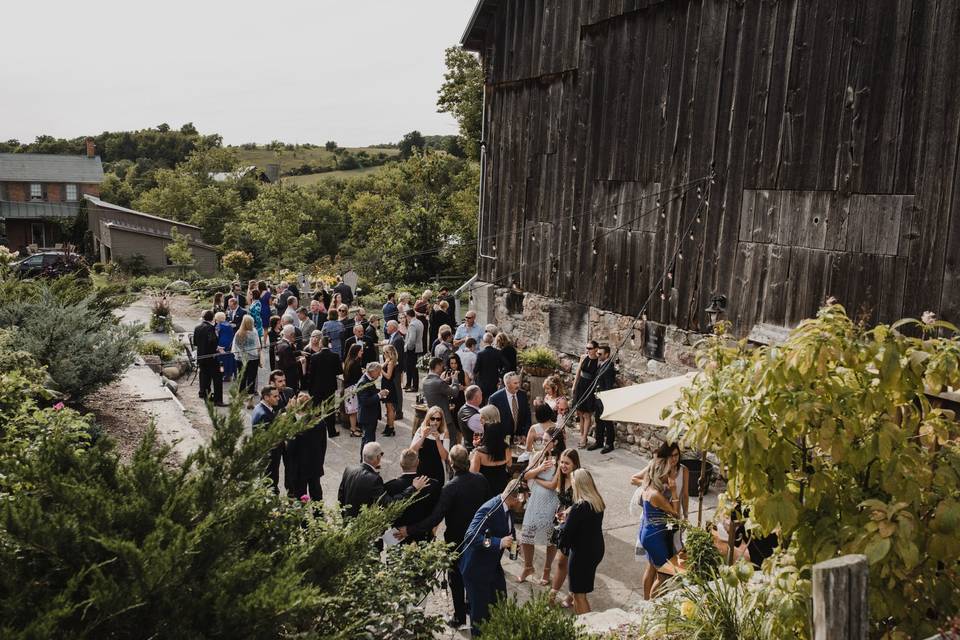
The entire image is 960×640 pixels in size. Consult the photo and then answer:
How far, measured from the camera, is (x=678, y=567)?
23.8 feet

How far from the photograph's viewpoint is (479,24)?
15914mm

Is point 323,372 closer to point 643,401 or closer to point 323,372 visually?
point 323,372

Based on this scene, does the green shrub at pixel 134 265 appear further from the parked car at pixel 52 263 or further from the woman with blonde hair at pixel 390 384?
the woman with blonde hair at pixel 390 384

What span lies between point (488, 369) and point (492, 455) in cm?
399

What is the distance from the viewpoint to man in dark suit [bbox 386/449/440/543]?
289 inches

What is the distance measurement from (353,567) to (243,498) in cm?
106

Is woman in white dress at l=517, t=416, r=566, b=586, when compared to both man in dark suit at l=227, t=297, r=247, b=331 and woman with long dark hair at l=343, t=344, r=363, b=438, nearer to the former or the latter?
woman with long dark hair at l=343, t=344, r=363, b=438

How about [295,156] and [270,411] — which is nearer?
[270,411]

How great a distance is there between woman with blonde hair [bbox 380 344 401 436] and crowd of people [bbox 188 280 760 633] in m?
0.03

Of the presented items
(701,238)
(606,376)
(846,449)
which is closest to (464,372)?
(606,376)

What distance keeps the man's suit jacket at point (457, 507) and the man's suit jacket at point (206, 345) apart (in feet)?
25.5

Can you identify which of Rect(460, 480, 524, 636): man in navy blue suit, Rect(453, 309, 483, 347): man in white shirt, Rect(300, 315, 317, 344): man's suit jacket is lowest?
Rect(460, 480, 524, 636): man in navy blue suit

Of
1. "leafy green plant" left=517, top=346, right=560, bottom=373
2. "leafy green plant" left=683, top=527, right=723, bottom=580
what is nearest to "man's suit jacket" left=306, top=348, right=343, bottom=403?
"leafy green plant" left=517, top=346, right=560, bottom=373

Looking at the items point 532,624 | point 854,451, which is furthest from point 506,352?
point 854,451
